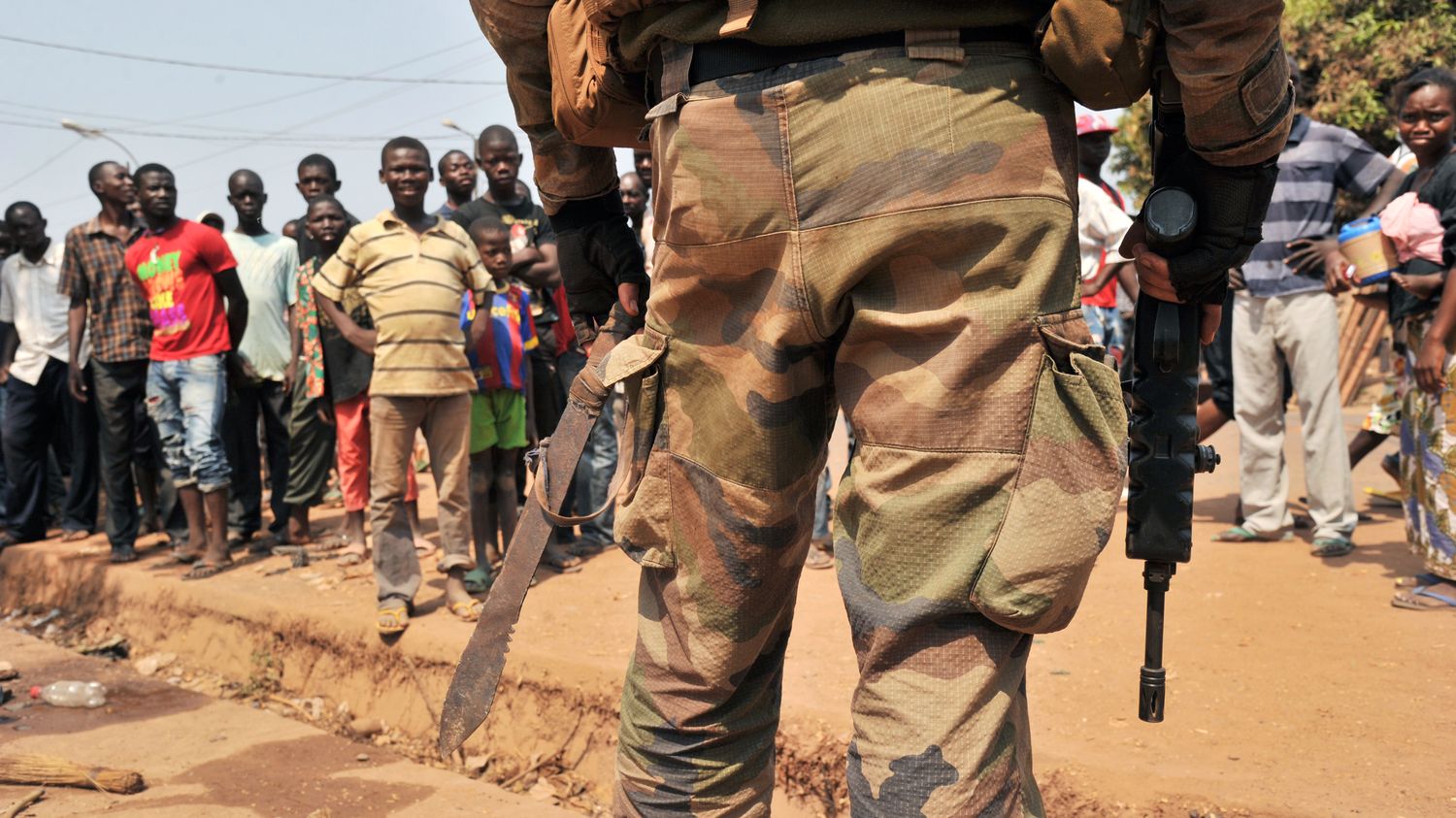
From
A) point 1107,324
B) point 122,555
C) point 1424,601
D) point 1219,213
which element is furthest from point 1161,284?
point 122,555

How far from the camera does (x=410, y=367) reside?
4.93 m

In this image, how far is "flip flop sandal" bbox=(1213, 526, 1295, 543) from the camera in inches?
217

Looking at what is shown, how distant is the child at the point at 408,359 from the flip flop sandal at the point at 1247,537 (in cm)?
336

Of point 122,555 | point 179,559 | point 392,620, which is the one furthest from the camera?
point 122,555

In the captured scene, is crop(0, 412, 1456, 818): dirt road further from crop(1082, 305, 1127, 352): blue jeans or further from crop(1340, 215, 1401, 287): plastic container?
crop(1340, 215, 1401, 287): plastic container

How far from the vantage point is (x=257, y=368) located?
7.19 meters

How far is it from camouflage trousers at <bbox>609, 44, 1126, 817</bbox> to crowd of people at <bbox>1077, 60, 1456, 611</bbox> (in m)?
2.74

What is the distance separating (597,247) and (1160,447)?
108 centimetres

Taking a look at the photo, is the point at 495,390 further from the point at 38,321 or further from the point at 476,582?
the point at 38,321

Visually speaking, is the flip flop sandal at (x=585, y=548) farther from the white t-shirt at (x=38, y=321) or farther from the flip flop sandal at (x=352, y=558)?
the white t-shirt at (x=38, y=321)

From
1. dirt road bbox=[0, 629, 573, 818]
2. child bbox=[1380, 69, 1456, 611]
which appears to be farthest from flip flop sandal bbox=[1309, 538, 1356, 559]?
dirt road bbox=[0, 629, 573, 818]

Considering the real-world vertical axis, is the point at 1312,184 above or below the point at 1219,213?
above

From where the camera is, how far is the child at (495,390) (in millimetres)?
5422

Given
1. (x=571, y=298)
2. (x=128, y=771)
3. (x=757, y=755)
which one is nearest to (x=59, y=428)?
(x=128, y=771)
